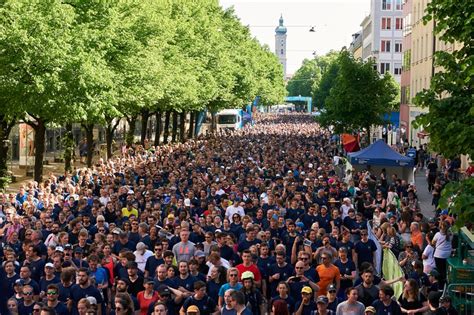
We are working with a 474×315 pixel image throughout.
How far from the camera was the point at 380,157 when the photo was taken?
Result: 1325 inches

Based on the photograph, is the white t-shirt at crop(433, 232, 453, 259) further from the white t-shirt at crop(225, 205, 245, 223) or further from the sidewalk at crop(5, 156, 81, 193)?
the sidewalk at crop(5, 156, 81, 193)

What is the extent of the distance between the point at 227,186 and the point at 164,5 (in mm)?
31731

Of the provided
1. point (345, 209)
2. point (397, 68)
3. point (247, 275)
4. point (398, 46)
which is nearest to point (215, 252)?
point (247, 275)

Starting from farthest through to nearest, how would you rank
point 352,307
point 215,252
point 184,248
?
point 184,248 < point 215,252 < point 352,307

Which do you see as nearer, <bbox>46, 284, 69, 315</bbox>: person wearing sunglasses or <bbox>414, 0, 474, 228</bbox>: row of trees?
<bbox>46, 284, 69, 315</bbox>: person wearing sunglasses

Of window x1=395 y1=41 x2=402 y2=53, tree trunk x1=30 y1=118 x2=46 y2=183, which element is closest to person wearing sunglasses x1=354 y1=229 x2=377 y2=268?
tree trunk x1=30 y1=118 x2=46 y2=183

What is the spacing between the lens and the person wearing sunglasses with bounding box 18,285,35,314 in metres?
11.8

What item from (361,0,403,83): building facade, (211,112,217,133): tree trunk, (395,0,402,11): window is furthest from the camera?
(361,0,403,83): building facade

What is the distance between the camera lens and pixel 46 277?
13.1 meters

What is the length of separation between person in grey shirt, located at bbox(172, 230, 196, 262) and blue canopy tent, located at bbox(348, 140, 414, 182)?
1851 cm

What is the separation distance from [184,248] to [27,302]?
12.2 feet

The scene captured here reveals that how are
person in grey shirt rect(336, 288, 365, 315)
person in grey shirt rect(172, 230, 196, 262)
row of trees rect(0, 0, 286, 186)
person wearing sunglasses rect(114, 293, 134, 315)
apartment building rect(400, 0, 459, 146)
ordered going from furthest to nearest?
apartment building rect(400, 0, 459, 146), row of trees rect(0, 0, 286, 186), person in grey shirt rect(172, 230, 196, 262), person in grey shirt rect(336, 288, 365, 315), person wearing sunglasses rect(114, 293, 134, 315)

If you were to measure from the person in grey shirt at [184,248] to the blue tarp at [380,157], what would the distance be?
1885cm

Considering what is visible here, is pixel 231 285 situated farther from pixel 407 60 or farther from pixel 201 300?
pixel 407 60
